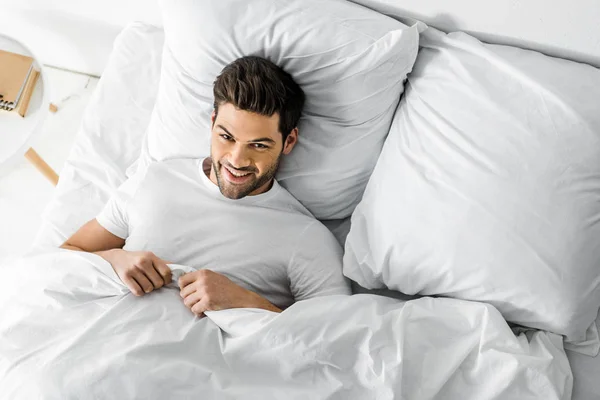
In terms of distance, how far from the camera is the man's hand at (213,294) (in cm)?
104

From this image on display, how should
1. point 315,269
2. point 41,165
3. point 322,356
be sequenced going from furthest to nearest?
1. point 41,165
2. point 315,269
3. point 322,356

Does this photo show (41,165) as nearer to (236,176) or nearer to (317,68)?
(236,176)

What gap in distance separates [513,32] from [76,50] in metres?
1.37

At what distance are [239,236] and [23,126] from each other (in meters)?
0.67

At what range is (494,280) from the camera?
3.33 ft

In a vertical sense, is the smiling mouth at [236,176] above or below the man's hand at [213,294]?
above

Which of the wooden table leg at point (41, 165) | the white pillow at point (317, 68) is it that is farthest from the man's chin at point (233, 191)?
the wooden table leg at point (41, 165)

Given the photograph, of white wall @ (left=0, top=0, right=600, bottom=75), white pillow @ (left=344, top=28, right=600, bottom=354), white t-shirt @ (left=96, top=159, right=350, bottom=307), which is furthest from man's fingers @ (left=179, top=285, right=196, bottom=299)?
white wall @ (left=0, top=0, right=600, bottom=75)

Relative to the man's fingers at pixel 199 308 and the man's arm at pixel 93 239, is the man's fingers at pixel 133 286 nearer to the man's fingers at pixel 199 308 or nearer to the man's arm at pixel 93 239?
the man's fingers at pixel 199 308

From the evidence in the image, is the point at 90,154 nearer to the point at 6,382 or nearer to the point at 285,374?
the point at 6,382

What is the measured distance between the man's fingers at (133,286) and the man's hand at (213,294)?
3.0 inches

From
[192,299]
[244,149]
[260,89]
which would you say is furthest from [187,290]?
[260,89]

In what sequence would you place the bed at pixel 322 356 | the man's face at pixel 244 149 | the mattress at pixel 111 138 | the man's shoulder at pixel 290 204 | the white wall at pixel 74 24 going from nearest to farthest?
1. the bed at pixel 322 356
2. the man's face at pixel 244 149
3. the man's shoulder at pixel 290 204
4. the mattress at pixel 111 138
5. the white wall at pixel 74 24

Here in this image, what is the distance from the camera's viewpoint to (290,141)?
121 centimetres
